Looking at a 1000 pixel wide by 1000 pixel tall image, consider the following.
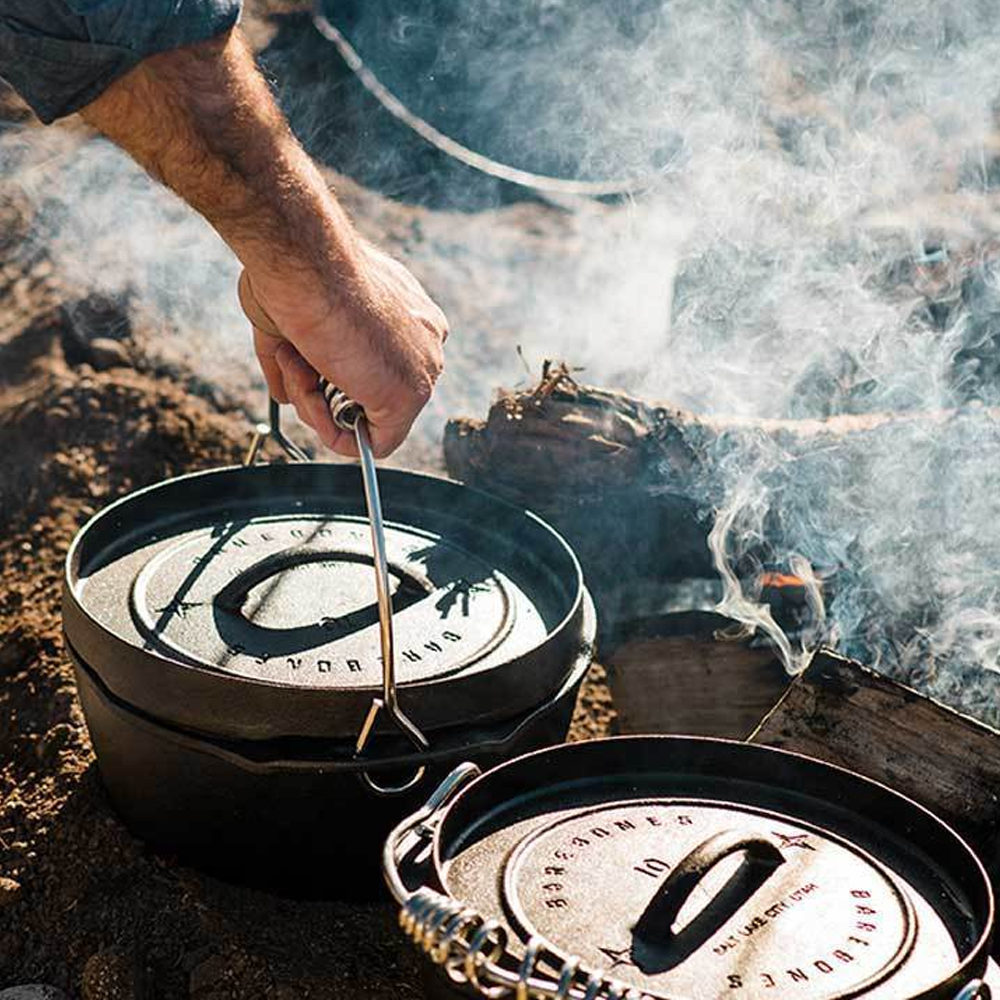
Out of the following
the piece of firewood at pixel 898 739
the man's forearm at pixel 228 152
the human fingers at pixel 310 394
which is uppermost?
the man's forearm at pixel 228 152

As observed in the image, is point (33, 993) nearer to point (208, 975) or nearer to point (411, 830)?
point (208, 975)

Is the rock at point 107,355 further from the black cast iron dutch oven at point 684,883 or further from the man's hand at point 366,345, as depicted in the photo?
the black cast iron dutch oven at point 684,883

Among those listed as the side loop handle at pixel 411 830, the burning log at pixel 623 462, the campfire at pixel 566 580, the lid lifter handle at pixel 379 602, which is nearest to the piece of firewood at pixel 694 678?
the campfire at pixel 566 580

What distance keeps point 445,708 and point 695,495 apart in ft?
4.31

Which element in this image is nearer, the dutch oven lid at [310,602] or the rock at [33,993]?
the dutch oven lid at [310,602]

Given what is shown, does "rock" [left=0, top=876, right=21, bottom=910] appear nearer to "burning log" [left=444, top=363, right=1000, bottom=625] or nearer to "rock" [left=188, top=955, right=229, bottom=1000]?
"rock" [left=188, top=955, right=229, bottom=1000]

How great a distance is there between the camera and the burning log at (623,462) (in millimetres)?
3283

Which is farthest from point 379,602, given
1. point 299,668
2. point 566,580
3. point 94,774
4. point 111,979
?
point 94,774

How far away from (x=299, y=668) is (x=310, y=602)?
21 centimetres

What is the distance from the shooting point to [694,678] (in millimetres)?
3191

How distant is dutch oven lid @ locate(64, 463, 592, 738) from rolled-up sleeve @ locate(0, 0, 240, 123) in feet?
3.03

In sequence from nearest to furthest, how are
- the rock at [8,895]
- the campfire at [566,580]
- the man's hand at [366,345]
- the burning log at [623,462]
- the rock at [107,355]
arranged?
the campfire at [566,580] → the man's hand at [366,345] → the rock at [8,895] → the burning log at [623,462] → the rock at [107,355]

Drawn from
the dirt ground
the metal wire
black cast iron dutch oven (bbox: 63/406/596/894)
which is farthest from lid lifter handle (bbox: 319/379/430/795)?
the metal wire

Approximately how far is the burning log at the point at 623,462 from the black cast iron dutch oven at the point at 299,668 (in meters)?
0.47
